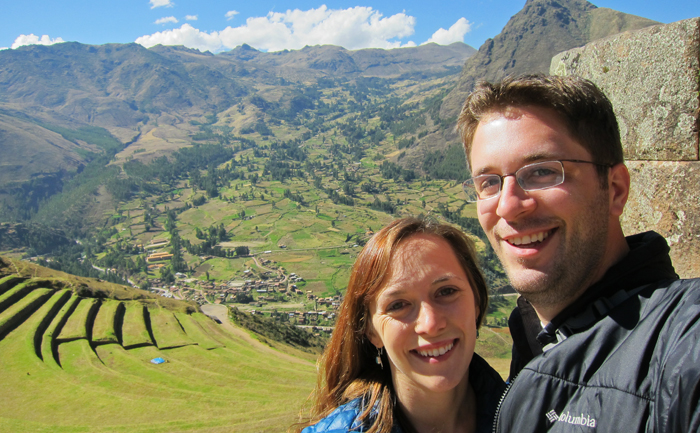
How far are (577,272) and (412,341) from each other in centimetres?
103

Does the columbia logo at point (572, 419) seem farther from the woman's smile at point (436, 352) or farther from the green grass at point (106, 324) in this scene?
the green grass at point (106, 324)

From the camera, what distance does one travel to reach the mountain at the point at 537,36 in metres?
152

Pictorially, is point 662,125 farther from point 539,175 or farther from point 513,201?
point 513,201

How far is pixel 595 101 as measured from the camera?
2.11 meters

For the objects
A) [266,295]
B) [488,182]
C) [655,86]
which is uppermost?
[655,86]

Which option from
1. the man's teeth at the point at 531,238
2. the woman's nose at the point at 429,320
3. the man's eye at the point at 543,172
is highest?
the man's eye at the point at 543,172

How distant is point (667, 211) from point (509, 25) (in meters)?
208

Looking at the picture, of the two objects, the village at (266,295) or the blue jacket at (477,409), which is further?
the village at (266,295)

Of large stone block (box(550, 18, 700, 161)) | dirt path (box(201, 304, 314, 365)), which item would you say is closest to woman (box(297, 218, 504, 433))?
large stone block (box(550, 18, 700, 161))

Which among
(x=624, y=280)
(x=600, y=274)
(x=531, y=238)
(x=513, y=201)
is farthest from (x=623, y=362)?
(x=513, y=201)

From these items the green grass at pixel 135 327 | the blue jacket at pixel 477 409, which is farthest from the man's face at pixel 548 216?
the green grass at pixel 135 327

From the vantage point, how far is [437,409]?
8.52 ft

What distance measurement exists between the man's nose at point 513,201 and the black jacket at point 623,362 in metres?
0.49

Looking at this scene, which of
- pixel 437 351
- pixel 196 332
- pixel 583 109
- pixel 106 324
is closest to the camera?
Answer: pixel 583 109
